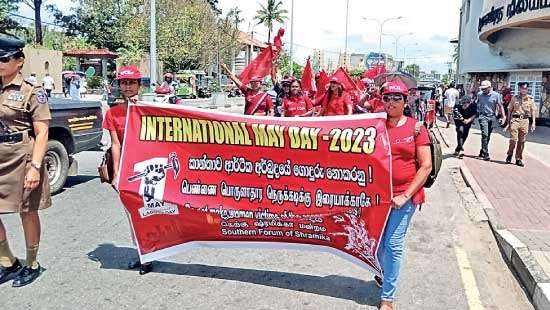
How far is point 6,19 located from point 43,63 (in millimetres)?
12335

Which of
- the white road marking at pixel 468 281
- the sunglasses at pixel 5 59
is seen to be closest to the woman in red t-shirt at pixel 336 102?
the white road marking at pixel 468 281

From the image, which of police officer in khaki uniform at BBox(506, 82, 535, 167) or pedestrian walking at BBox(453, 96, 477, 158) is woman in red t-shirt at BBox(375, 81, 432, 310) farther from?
pedestrian walking at BBox(453, 96, 477, 158)

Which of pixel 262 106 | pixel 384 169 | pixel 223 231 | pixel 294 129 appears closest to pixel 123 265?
pixel 223 231

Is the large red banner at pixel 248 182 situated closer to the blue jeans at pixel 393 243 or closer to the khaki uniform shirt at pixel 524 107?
Result: the blue jeans at pixel 393 243

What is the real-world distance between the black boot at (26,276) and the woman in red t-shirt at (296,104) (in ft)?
19.3

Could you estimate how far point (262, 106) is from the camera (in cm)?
813

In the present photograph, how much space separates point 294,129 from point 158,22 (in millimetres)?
34698

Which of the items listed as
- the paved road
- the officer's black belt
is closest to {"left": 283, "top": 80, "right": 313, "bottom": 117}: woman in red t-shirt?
the paved road

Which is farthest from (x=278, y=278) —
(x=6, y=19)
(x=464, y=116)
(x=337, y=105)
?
(x=6, y=19)

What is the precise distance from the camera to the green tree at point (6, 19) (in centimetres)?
3994

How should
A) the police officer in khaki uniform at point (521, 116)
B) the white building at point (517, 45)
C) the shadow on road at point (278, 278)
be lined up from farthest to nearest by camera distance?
the white building at point (517, 45)
the police officer in khaki uniform at point (521, 116)
the shadow on road at point (278, 278)

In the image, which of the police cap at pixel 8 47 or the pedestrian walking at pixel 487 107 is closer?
the police cap at pixel 8 47

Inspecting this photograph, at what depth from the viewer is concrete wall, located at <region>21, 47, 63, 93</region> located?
3185 centimetres

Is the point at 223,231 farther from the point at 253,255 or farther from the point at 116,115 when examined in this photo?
the point at 116,115
